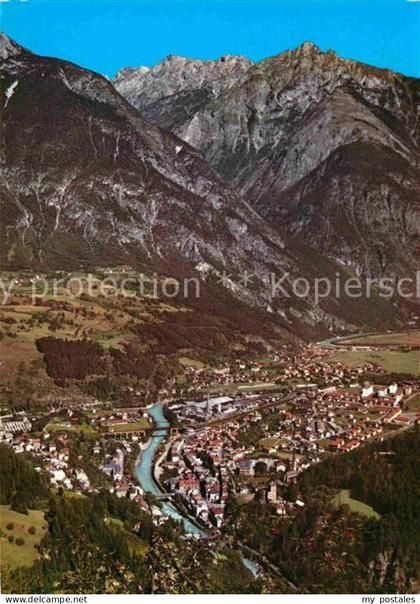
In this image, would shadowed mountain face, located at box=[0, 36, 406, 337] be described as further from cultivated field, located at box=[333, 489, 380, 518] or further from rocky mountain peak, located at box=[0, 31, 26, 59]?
cultivated field, located at box=[333, 489, 380, 518]

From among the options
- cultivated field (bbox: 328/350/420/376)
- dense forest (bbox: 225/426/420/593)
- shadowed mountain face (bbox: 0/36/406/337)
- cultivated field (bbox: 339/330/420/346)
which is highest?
shadowed mountain face (bbox: 0/36/406/337)

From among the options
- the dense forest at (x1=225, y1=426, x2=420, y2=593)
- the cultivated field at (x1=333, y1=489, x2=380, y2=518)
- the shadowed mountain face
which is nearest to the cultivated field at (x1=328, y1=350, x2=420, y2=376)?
the shadowed mountain face

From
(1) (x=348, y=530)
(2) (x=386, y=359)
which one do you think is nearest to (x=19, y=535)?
(1) (x=348, y=530)

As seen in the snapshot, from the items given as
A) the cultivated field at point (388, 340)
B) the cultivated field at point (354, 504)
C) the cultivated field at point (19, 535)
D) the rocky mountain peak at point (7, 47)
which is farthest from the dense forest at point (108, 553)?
the rocky mountain peak at point (7, 47)

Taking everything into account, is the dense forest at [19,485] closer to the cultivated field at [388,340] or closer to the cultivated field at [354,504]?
the cultivated field at [354,504]

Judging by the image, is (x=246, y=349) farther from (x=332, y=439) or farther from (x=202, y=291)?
(x=332, y=439)

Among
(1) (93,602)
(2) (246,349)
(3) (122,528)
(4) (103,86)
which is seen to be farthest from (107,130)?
(1) (93,602)

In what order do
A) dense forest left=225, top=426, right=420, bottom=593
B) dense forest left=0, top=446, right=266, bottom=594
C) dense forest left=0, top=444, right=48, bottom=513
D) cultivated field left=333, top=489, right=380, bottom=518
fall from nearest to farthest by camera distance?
dense forest left=0, top=446, right=266, bottom=594
dense forest left=225, top=426, right=420, bottom=593
dense forest left=0, top=444, right=48, bottom=513
cultivated field left=333, top=489, right=380, bottom=518

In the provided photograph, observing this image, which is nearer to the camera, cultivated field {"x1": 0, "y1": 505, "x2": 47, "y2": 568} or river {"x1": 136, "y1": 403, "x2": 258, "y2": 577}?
cultivated field {"x1": 0, "y1": 505, "x2": 47, "y2": 568}
